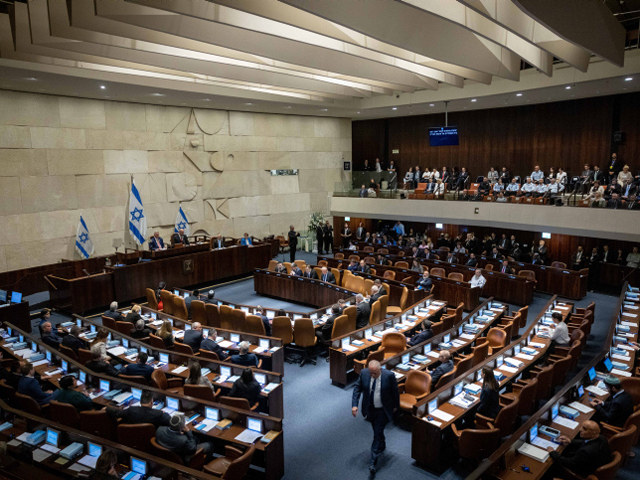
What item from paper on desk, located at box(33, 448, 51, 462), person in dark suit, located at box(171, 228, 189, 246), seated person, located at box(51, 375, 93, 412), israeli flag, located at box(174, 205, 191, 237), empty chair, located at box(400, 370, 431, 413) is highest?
israeli flag, located at box(174, 205, 191, 237)

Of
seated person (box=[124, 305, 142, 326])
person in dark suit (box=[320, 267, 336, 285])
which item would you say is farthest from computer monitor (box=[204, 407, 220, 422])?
person in dark suit (box=[320, 267, 336, 285])

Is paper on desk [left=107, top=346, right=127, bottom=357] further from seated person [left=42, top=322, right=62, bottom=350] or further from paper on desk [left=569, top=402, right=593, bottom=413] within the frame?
paper on desk [left=569, top=402, right=593, bottom=413]

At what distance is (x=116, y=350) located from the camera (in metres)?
7.71

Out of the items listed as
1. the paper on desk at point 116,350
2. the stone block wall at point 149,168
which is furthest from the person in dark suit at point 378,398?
the stone block wall at point 149,168

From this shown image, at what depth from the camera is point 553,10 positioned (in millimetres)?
5652

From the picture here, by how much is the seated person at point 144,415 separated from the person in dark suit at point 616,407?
515 centimetres

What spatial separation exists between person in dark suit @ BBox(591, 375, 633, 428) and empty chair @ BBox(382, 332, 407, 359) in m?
3.06

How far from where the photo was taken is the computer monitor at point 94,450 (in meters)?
4.58

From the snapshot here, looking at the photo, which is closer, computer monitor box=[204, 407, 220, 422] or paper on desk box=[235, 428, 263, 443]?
paper on desk box=[235, 428, 263, 443]

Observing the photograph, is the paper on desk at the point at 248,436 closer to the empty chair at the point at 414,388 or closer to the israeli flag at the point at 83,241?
the empty chair at the point at 414,388

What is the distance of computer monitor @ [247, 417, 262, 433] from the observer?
503 centimetres

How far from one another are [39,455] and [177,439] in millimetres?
1481

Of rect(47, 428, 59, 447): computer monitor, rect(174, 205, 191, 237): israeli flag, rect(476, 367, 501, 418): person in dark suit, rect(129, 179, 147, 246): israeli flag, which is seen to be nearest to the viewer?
rect(47, 428, 59, 447): computer monitor

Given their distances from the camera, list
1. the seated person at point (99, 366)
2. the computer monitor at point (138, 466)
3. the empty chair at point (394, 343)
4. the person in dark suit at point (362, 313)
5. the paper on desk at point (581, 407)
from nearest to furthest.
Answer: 1. the computer monitor at point (138, 466)
2. the paper on desk at point (581, 407)
3. the seated person at point (99, 366)
4. the empty chair at point (394, 343)
5. the person in dark suit at point (362, 313)
